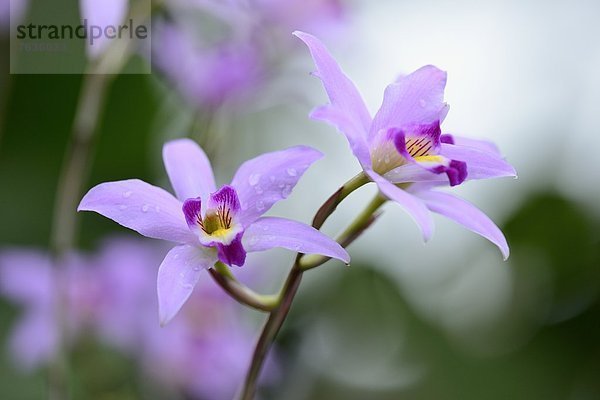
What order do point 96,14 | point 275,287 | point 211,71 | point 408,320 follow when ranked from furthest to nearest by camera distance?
1. point 408,320
2. point 275,287
3. point 211,71
4. point 96,14

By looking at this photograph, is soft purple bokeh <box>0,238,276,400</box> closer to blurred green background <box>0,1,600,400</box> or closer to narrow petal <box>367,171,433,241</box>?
blurred green background <box>0,1,600,400</box>

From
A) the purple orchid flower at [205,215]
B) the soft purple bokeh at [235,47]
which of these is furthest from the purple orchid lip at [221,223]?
the soft purple bokeh at [235,47]

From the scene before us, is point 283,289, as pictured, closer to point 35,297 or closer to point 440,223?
point 35,297

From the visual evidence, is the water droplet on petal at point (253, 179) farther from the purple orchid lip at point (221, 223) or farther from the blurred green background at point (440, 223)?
the blurred green background at point (440, 223)

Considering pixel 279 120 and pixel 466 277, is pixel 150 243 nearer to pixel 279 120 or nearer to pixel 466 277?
pixel 279 120

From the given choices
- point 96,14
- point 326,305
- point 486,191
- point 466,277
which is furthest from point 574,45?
point 96,14

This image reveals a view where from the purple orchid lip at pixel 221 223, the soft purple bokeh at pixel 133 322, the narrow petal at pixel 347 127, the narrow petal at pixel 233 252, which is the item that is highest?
the narrow petal at pixel 347 127

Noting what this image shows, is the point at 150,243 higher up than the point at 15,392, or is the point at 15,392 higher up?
the point at 150,243
